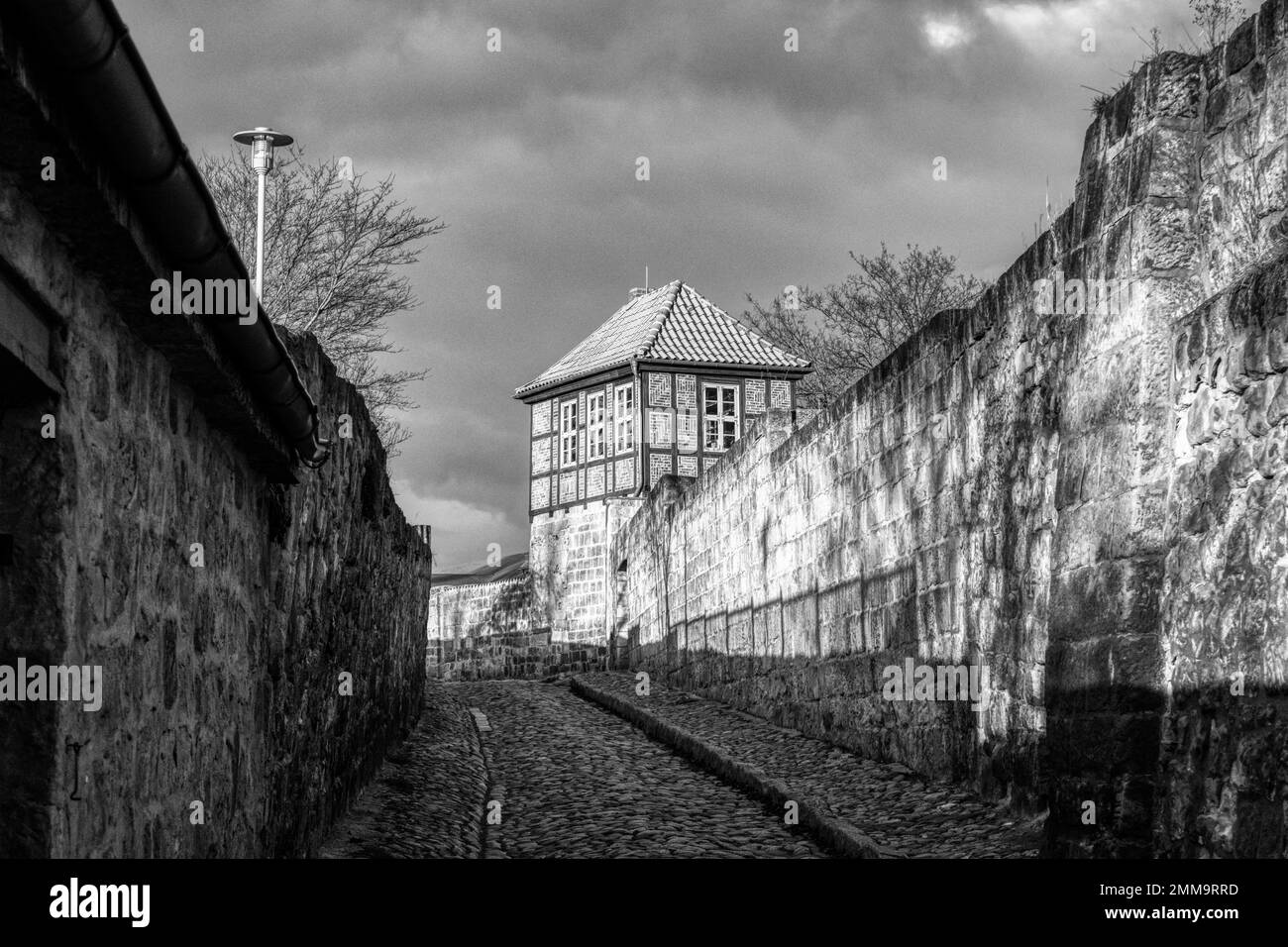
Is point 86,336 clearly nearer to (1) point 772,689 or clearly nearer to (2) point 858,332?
(1) point 772,689

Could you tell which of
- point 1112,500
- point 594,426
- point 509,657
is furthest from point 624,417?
point 1112,500

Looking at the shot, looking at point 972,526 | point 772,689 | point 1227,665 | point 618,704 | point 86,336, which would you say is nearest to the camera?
point 86,336

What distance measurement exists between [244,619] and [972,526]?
4.34 meters

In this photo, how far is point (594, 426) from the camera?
33.7 metres

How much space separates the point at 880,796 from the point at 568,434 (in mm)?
26327

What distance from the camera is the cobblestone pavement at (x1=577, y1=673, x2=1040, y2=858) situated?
684 cm

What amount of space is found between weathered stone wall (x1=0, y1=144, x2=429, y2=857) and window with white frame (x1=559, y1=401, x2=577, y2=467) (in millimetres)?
26598

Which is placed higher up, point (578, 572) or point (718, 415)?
point (718, 415)

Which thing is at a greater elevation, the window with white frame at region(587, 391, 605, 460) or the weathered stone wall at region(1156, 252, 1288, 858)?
the window with white frame at region(587, 391, 605, 460)

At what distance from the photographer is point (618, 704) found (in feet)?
51.2
